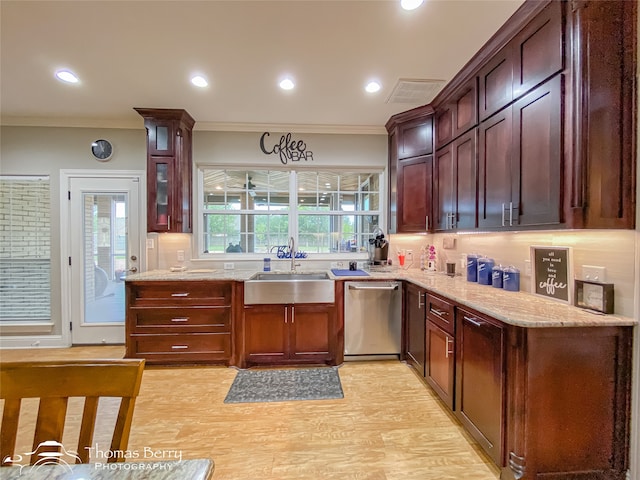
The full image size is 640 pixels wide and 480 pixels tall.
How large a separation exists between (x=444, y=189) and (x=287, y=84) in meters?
1.81

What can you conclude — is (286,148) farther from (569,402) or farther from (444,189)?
(569,402)

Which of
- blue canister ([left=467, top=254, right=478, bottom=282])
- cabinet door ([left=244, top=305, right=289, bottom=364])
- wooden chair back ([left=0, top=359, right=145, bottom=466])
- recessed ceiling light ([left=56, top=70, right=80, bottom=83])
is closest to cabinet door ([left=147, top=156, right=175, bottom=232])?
recessed ceiling light ([left=56, top=70, right=80, bottom=83])

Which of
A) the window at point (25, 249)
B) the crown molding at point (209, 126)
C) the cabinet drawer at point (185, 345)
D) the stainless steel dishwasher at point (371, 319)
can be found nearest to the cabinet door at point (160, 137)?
the crown molding at point (209, 126)

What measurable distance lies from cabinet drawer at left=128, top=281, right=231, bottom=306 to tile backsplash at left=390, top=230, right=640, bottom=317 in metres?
2.50

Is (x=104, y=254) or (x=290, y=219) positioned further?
(x=290, y=219)

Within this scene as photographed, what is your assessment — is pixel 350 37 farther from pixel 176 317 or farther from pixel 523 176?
pixel 176 317

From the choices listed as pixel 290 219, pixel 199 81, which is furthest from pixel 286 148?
pixel 199 81

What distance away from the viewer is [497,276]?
2.30 m

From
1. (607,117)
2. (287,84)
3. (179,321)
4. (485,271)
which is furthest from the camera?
(179,321)

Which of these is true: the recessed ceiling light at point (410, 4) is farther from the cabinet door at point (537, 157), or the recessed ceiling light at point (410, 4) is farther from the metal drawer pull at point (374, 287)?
the metal drawer pull at point (374, 287)

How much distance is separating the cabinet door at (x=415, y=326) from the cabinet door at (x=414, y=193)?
79cm

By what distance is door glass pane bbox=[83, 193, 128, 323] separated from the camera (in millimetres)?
3416

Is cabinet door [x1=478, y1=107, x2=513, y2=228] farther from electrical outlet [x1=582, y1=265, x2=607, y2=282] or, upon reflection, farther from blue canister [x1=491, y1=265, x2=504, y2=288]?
electrical outlet [x1=582, y1=265, x2=607, y2=282]

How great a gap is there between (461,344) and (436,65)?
7.15 feet
